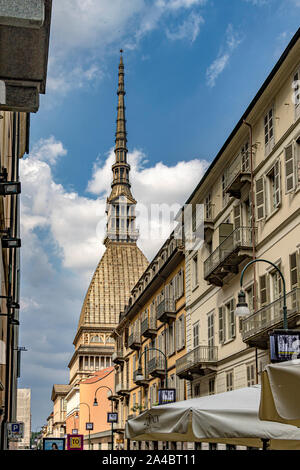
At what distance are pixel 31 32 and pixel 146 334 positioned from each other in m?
49.2

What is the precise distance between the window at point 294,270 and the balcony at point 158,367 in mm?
25464

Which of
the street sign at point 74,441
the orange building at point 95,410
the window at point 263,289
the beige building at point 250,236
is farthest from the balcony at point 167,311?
the orange building at point 95,410

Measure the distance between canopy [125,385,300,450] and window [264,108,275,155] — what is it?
17114mm

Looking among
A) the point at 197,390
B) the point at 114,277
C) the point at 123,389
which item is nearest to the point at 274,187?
the point at 197,390

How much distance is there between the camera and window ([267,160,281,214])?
89.1 feet

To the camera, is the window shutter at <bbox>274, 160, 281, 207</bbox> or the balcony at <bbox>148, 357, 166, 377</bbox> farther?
the balcony at <bbox>148, 357, 166, 377</bbox>

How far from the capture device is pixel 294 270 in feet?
82.7

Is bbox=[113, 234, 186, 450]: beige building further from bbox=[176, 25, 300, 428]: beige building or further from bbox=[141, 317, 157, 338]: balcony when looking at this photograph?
bbox=[176, 25, 300, 428]: beige building

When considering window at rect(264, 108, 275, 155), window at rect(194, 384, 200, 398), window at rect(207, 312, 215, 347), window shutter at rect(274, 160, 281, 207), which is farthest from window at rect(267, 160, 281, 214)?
window at rect(194, 384, 200, 398)

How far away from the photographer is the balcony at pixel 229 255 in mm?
30188

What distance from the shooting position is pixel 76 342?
177 m

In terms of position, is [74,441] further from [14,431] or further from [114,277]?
[114,277]

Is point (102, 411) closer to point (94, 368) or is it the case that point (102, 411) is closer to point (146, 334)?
point (146, 334)

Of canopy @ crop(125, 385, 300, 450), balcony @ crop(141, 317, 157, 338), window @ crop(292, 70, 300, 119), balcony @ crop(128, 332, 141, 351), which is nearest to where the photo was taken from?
canopy @ crop(125, 385, 300, 450)
